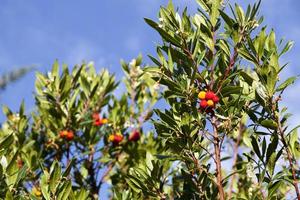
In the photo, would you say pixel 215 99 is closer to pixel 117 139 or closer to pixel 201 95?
pixel 201 95

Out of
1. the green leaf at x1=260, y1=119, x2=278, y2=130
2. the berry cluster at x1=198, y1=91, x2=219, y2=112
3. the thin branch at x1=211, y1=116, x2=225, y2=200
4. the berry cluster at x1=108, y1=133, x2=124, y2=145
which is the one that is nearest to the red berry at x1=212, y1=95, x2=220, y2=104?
the berry cluster at x1=198, y1=91, x2=219, y2=112

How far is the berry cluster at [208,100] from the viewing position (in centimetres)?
341

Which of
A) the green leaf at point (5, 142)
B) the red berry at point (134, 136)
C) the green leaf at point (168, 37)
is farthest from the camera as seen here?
the red berry at point (134, 136)

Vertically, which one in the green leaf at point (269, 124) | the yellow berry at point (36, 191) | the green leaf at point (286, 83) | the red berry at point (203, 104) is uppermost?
the green leaf at point (286, 83)

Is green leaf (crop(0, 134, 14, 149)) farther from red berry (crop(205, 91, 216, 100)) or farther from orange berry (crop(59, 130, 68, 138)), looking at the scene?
orange berry (crop(59, 130, 68, 138))

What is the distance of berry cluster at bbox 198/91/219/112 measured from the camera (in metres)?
3.41

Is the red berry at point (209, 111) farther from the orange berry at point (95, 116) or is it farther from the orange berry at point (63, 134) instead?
the orange berry at point (95, 116)

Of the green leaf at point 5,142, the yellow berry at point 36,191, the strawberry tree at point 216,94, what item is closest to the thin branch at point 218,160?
the strawberry tree at point 216,94

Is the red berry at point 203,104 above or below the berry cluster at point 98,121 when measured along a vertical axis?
below

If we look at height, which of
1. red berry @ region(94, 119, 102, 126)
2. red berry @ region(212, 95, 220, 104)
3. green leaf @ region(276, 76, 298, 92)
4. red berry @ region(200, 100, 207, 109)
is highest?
red berry @ region(94, 119, 102, 126)

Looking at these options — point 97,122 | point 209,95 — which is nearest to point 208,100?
point 209,95

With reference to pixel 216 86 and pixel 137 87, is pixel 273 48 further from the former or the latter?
pixel 137 87

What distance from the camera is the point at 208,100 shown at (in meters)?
3.42

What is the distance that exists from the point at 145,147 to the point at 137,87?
1.04 metres
